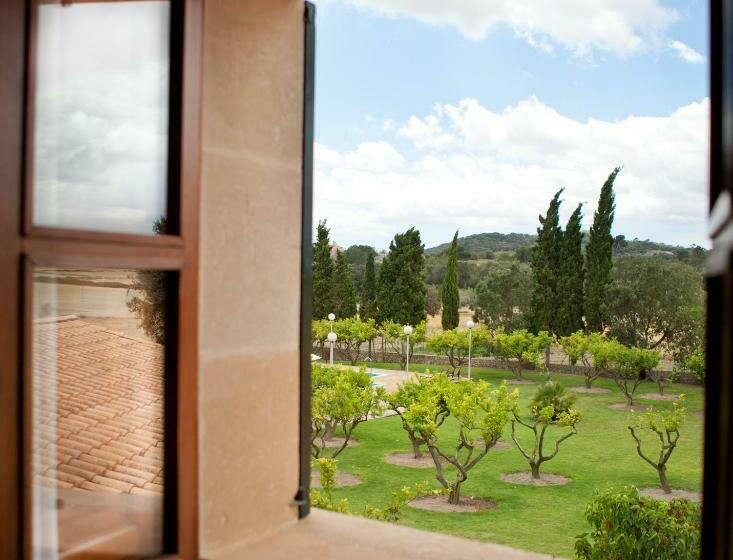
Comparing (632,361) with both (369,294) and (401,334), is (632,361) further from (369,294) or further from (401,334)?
(369,294)

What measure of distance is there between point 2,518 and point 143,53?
64cm

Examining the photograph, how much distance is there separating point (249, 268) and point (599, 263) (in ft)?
53.0

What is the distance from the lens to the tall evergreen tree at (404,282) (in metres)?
18.0

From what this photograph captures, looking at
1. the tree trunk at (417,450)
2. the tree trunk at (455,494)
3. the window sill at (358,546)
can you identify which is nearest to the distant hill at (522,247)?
the tree trunk at (417,450)

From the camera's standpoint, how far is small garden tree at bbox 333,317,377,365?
17.1 m

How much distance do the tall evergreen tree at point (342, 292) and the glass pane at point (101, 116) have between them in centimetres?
1773

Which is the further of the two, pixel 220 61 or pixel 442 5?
pixel 442 5

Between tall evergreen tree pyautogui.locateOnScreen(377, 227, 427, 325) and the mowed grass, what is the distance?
568cm

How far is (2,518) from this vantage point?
760mm

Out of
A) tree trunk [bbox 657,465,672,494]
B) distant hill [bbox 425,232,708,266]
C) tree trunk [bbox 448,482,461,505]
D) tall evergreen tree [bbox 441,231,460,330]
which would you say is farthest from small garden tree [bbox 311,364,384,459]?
distant hill [bbox 425,232,708,266]

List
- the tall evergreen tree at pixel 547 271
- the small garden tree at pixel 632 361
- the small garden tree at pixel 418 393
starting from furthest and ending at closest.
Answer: the tall evergreen tree at pixel 547 271, the small garden tree at pixel 632 361, the small garden tree at pixel 418 393

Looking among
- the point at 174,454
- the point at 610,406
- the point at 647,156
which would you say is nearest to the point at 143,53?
the point at 174,454

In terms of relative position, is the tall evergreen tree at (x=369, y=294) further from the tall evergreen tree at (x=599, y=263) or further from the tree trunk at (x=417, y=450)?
the tree trunk at (x=417, y=450)

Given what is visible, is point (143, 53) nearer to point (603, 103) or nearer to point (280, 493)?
point (280, 493)
